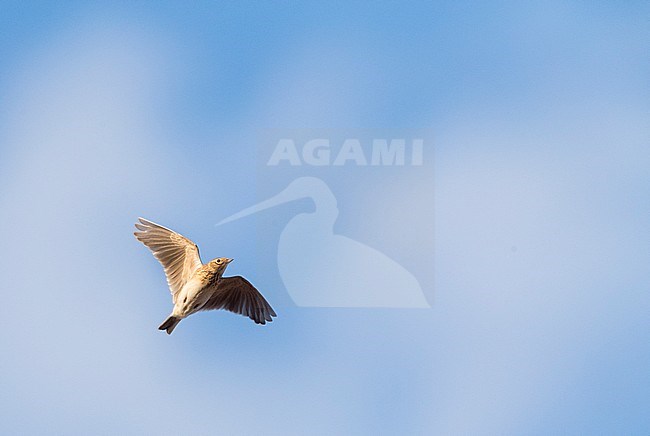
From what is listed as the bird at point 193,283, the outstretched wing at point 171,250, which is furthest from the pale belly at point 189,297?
the outstretched wing at point 171,250

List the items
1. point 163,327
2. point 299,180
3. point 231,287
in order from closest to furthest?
point 163,327
point 231,287
point 299,180

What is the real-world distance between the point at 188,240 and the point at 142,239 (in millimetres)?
1032

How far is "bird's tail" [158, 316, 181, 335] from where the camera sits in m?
21.2

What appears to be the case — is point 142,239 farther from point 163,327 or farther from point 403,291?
point 403,291

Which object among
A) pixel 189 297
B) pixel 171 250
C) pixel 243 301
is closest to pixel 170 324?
pixel 189 297

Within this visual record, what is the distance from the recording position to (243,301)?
23.1 metres

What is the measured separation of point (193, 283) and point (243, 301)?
185 centimetres

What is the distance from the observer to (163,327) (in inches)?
834

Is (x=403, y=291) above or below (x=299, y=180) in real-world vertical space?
below

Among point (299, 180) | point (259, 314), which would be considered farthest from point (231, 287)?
point (299, 180)

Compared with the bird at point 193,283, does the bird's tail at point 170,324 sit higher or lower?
lower

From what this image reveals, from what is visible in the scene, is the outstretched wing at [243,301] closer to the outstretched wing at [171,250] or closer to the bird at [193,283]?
the bird at [193,283]

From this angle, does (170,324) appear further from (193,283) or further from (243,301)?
(243,301)

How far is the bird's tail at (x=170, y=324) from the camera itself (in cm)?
2122
